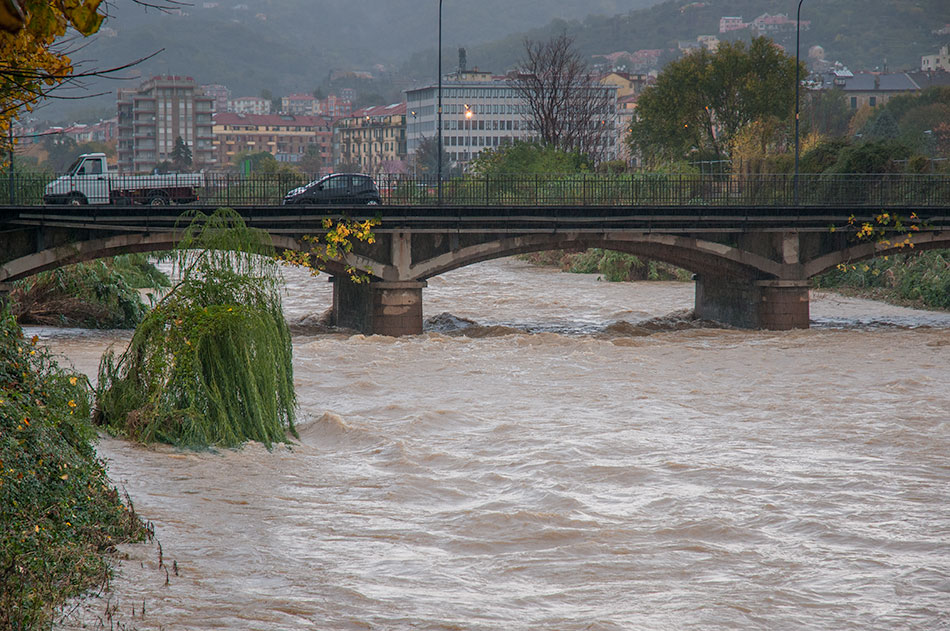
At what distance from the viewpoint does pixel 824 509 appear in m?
12.6

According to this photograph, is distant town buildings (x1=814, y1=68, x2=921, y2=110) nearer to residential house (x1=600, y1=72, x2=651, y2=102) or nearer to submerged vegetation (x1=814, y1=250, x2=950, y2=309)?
residential house (x1=600, y1=72, x2=651, y2=102)

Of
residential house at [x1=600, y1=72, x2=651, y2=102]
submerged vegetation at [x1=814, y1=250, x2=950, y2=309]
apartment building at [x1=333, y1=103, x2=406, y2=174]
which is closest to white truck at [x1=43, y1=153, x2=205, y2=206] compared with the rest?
submerged vegetation at [x1=814, y1=250, x2=950, y2=309]

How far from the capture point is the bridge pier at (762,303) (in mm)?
32062

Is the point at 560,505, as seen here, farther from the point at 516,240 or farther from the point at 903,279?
the point at 903,279

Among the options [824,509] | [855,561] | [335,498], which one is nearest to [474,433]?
[335,498]

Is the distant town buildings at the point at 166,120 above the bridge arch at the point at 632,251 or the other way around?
above

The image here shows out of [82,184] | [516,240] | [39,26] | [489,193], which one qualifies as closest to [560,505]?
[39,26]

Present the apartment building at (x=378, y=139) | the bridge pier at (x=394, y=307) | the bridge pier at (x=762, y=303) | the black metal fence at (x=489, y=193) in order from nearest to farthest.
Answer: the bridge pier at (x=394, y=307)
the black metal fence at (x=489, y=193)
the bridge pier at (x=762, y=303)
the apartment building at (x=378, y=139)

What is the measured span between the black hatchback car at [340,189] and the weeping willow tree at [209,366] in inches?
711

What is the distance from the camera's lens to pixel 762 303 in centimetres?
3250

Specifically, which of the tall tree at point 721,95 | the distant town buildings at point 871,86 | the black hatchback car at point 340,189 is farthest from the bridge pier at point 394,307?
the distant town buildings at point 871,86

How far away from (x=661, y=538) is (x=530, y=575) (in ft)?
5.90

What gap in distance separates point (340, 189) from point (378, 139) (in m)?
158

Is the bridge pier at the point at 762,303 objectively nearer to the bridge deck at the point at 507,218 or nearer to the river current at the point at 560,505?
the bridge deck at the point at 507,218
